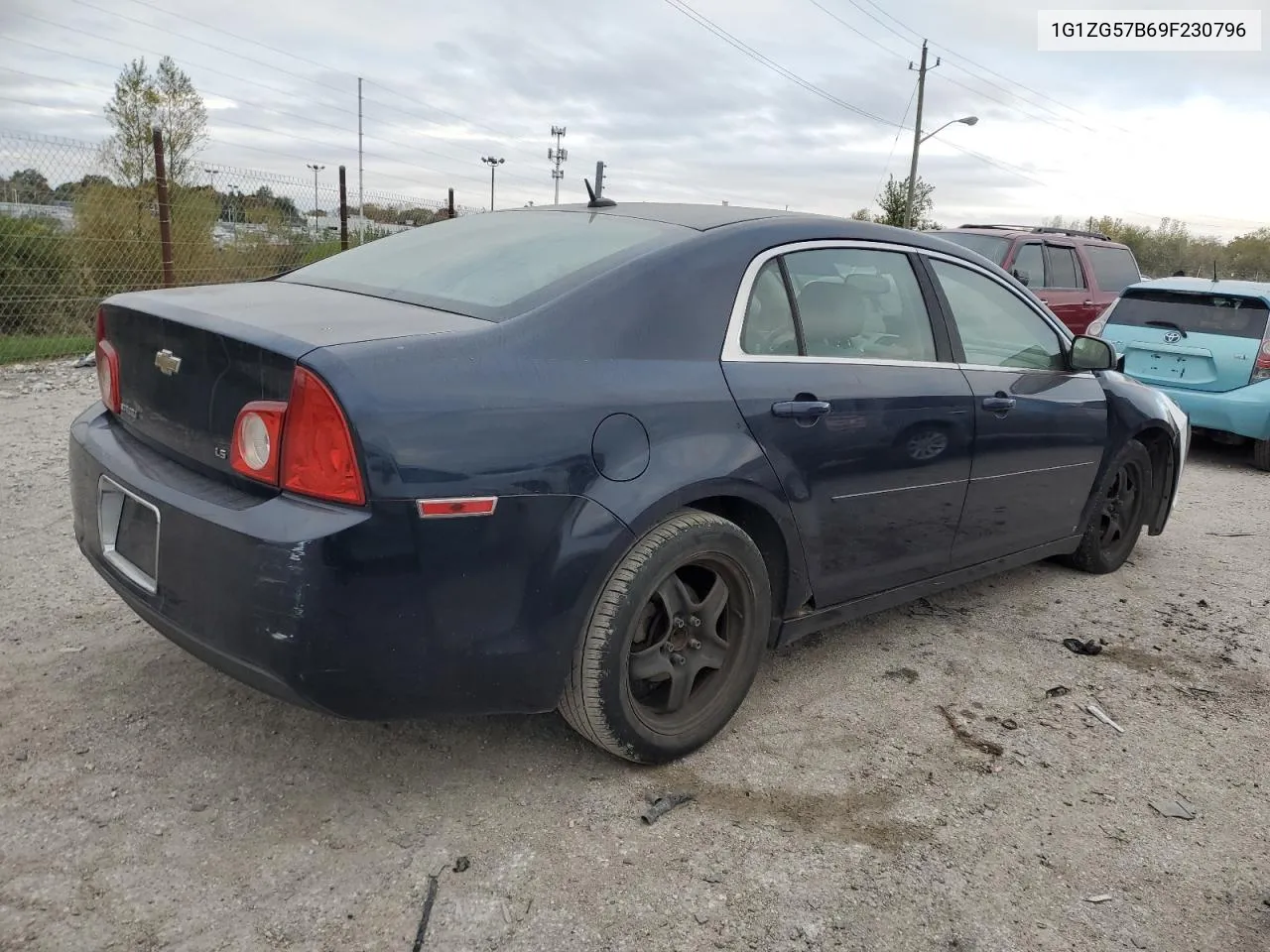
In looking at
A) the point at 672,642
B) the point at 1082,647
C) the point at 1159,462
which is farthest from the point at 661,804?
the point at 1159,462

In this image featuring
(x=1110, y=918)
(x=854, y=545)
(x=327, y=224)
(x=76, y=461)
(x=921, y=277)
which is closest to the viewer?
(x=1110, y=918)

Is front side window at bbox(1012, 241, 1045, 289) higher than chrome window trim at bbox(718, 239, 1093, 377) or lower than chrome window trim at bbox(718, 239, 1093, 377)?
higher

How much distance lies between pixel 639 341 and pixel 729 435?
36 centimetres

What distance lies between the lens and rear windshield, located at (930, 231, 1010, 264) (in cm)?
1021

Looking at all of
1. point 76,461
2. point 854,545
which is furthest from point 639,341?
point 76,461

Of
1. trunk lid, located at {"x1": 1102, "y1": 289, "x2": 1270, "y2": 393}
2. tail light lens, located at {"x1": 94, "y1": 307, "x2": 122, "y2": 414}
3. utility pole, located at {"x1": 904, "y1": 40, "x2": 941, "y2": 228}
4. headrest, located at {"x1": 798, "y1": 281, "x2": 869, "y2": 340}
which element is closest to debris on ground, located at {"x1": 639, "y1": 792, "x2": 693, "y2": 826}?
headrest, located at {"x1": 798, "y1": 281, "x2": 869, "y2": 340}

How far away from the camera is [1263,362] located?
759 centimetres

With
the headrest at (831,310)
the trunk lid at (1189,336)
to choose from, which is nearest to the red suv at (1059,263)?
the trunk lid at (1189,336)

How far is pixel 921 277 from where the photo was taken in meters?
3.57

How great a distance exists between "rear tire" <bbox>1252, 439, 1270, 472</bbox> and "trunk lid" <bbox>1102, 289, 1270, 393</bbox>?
568 mm

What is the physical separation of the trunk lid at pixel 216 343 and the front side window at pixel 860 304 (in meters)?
1.16

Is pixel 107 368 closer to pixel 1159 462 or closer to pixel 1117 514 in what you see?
pixel 1117 514

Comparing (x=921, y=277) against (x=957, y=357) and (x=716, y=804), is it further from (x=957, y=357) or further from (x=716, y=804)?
(x=716, y=804)

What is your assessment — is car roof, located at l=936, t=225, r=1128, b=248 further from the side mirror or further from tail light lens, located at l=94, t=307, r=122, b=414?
tail light lens, located at l=94, t=307, r=122, b=414
